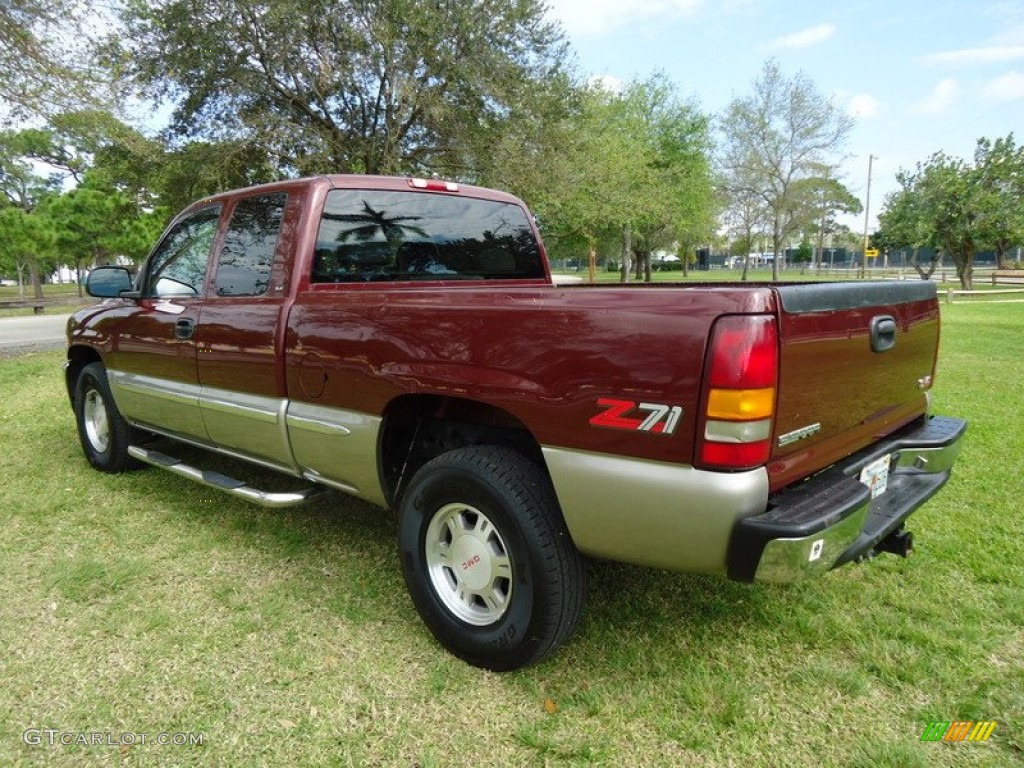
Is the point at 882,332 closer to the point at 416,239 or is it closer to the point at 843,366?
the point at 843,366

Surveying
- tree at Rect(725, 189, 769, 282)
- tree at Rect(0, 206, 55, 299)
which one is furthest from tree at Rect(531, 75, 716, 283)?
tree at Rect(0, 206, 55, 299)

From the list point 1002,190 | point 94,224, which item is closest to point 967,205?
point 1002,190

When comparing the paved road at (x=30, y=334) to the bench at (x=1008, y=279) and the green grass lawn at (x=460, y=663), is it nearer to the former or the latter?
the green grass lawn at (x=460, y=663)

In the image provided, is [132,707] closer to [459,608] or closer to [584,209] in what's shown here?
[459,608]

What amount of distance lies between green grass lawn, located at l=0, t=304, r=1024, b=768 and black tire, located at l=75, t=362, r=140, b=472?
91 cm

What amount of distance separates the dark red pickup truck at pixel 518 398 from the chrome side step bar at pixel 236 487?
0.10 feet

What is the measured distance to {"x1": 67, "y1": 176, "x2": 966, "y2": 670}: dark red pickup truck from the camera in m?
1.90

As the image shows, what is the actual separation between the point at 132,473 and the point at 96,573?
5.82 ft

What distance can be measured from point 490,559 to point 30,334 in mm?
17701

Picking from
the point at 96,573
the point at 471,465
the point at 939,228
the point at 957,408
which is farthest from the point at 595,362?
the point at 939,228

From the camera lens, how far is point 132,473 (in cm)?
488

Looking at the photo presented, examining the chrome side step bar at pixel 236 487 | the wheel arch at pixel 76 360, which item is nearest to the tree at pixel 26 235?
the wheel arch at pixel 76 360

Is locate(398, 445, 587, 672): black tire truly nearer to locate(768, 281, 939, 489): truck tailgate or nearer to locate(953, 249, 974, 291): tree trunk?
locate(768, 281, 939, 489): truck tailgate

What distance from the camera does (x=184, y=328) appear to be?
12.0 feet
